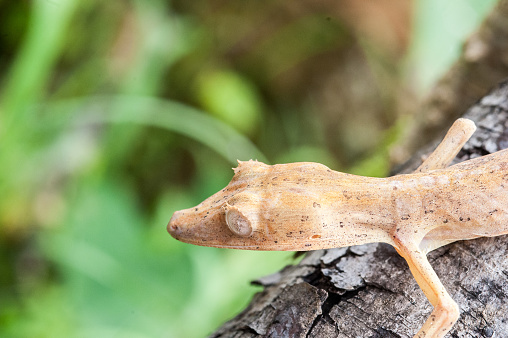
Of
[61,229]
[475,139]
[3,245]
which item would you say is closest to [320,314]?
[475,139]

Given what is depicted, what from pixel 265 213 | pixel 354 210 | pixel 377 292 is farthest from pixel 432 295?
pixel 265 213

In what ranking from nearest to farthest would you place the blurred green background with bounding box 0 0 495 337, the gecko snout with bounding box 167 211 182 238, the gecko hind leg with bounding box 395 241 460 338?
1. the gecko hind leg with bounding box 395 241 460 338
2. the gecko snout with bounding box 167 211 182 238
3. the blurred green background with bounding box 0 0 495 337

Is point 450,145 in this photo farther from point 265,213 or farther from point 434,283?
point 265,213

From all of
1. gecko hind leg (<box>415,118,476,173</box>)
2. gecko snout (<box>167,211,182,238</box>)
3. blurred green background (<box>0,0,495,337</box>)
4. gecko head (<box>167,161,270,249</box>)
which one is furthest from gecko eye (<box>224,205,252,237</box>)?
gecko hind leg (<box>415,118,476,173</box>)

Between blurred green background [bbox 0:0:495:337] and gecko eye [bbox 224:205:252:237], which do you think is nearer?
gecko eye [bbox 224:205:252:237]

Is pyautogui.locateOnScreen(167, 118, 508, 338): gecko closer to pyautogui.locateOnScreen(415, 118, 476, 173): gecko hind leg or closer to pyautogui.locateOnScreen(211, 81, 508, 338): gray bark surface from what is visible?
pyautogui.locateOnScreen(211, 81, 508, 338): gray bark surface

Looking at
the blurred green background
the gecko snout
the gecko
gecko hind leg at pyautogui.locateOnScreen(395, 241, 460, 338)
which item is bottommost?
gecko hind leg at pyautogui.locateOnScreen(395, 241, 460, 338)

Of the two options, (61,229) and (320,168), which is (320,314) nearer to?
(320,168)
